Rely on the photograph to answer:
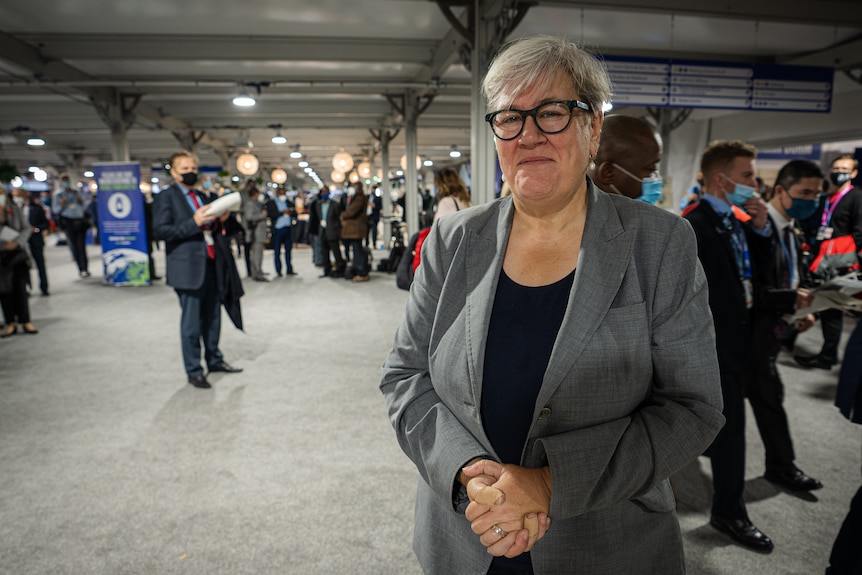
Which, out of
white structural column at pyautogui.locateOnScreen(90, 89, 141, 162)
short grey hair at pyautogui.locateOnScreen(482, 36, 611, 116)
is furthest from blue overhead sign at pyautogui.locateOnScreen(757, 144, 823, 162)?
short grey hair at pyautogui.locateOnScreen(482, 36, 611, 116)

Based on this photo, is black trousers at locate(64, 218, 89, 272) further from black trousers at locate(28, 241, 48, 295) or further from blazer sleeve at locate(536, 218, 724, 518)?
blazer sleeve at locate(536, 218, 724, 518)

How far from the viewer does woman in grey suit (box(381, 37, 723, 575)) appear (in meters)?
0.93

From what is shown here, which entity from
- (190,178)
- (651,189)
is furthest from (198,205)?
(651,189)

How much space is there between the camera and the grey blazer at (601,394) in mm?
928

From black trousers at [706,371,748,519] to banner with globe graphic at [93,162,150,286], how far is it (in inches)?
377

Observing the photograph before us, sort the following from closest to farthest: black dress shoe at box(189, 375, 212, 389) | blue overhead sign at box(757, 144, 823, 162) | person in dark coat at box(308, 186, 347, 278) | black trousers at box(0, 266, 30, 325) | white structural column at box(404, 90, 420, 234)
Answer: black dress shoe at box(189, 375, 212, 389)
black trousers at box(0, 266, 30, 325)
person in dark coat at box(308, 186, 347, 278)
white structural column at box(404, 90, 420, 234)
blue overhead sign at box(757, 144, 823, 162)

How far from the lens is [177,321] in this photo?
21.7ft

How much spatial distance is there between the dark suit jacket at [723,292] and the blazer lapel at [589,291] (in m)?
1.20

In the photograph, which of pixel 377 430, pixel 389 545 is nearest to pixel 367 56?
pixel 377 430

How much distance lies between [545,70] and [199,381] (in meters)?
3.99

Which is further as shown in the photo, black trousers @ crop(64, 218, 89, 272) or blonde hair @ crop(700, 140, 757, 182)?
black trousers @ crop(64, 218, 89, 272)

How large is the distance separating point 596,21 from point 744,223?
5.62 m

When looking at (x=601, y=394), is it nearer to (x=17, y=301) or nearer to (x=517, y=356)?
(x=517, y=356)

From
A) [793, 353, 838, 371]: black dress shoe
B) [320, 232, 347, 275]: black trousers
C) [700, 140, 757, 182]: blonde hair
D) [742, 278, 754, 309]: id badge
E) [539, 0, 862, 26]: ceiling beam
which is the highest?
[539, 0, 862, 26]: ceiling beam
